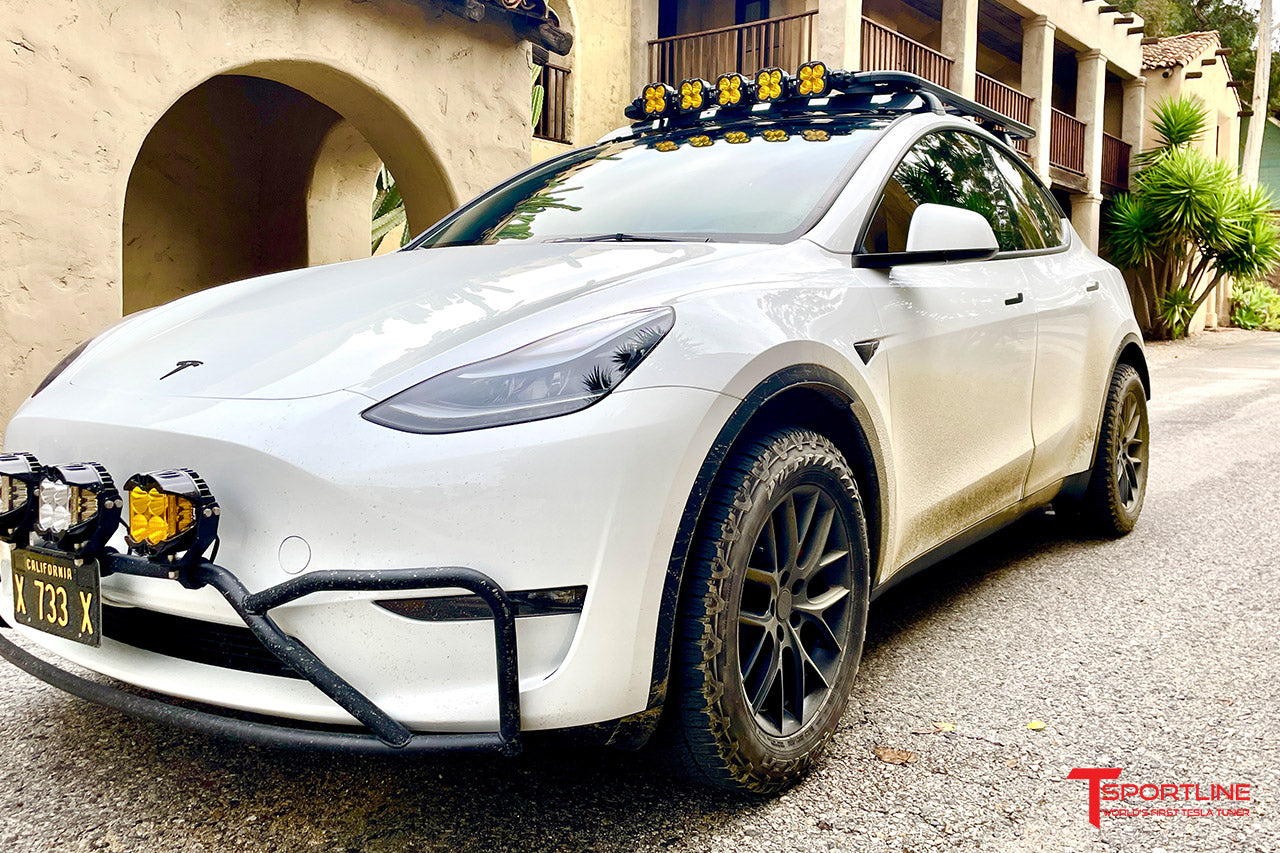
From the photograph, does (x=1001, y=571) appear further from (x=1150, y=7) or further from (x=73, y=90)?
(x=1150, y=7)

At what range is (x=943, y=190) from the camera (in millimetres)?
3301

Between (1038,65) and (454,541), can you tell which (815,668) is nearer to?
(454,541)

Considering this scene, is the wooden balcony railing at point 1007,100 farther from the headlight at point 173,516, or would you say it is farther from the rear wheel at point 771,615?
the headlight at point 173,516

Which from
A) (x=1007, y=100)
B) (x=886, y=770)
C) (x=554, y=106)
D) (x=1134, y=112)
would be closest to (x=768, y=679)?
(x=886, y=770)

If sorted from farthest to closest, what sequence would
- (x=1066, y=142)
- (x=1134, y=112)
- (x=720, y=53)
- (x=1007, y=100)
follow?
(x=1134, y=112), (x=1066, y=142), (x=1007, y=100), (x=720, y=53)

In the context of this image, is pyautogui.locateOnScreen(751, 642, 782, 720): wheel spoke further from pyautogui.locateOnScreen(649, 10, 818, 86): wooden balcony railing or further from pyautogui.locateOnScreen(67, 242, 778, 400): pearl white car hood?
pyautogui.locateOnScreen(649, 10, 818, 86): wooden balcony railing

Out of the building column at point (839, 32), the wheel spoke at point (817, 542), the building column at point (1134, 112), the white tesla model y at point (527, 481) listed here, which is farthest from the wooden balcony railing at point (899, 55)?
the wheel spoke at point (817, 542)

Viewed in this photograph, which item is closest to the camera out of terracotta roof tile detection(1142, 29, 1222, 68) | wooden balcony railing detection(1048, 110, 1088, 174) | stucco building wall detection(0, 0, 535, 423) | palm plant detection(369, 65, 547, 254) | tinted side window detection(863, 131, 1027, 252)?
tinted side window detection(863, 131, 1027, 252)

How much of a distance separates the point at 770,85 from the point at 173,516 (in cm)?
246

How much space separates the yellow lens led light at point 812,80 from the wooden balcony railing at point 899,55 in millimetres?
10889

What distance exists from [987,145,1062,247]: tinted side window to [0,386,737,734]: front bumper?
250cm

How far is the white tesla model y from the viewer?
1.79 m

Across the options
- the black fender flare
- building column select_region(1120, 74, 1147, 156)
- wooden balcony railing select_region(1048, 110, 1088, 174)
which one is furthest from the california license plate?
building column select_region(1120, 74, 1147, 156)

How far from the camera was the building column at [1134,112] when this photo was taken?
74.8 feet
